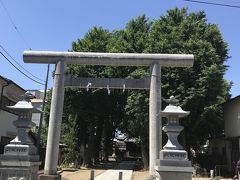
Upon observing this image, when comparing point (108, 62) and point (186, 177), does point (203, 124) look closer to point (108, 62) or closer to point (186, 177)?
point (108, 62)

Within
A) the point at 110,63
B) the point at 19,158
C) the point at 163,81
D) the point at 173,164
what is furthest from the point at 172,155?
the point at 163,81

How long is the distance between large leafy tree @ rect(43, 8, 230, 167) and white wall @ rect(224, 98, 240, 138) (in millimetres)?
794

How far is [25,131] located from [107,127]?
31.3m

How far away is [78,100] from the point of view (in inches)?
1489

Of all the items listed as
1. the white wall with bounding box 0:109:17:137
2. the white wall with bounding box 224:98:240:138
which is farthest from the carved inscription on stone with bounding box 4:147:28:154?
the white wall with bounding box 224:98:240:138

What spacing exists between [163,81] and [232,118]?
6859mm

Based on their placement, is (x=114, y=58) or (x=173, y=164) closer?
(x=173, y=164)

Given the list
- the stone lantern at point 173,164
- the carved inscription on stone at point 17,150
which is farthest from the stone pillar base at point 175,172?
the carved inscription on stone at point 17,150

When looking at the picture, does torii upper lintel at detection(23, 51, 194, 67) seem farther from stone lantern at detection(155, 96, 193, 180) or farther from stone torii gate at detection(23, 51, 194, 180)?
stone lantern at detection(155, 96, 193, 180)

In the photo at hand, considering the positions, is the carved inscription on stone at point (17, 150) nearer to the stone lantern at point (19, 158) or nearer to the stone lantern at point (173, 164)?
the stone lantern at point (19, 158)

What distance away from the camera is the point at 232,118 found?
2973 centimetres

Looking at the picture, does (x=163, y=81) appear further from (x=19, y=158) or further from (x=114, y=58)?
(x=19, y=158)

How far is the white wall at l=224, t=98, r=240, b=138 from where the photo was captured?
28.5m

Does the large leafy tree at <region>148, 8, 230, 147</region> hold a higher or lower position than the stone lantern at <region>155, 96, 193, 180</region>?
higher
